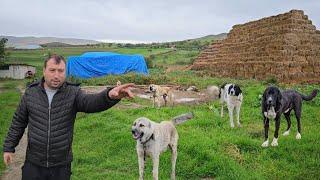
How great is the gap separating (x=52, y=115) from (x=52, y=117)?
2 cm

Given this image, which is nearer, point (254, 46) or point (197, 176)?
point (197, 176)

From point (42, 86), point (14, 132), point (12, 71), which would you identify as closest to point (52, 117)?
point (42, 86)

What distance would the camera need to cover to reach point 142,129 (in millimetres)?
7070

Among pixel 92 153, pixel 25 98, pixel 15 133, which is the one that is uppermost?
pixel 25 98

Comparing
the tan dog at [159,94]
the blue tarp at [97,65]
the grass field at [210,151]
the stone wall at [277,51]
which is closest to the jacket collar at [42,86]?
the grass field at [210,151]

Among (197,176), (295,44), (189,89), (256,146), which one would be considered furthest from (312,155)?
(295,44)

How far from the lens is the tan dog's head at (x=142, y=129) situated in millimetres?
7051

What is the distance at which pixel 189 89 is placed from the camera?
82.3ft

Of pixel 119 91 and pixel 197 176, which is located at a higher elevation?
pixel 119 91

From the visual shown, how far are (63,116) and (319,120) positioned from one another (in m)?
10.6

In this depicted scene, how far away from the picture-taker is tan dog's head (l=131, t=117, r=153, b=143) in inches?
278

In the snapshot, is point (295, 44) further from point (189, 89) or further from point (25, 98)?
point (25, 98)

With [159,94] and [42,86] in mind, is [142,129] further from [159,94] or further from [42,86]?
[159,94]

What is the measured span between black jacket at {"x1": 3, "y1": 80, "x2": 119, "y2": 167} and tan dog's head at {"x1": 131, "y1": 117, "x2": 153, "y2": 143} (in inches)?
77.6
